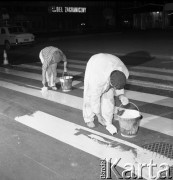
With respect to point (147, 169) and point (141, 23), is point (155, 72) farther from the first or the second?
point (141, 23)

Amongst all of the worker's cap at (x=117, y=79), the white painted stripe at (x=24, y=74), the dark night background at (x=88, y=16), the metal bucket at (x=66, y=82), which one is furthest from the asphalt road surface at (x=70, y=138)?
the dark night background at (x=88, y=16)

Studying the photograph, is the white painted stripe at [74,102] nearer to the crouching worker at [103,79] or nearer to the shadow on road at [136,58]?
the crouching worker at [103,79]

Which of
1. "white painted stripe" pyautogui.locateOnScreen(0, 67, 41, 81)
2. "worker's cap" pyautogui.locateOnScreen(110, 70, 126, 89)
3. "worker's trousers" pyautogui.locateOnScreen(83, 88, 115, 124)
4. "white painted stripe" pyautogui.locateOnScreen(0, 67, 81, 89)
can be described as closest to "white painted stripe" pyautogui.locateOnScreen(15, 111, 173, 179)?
"worker's trousers" pyautogui.locateOnScreen(83, 88, 115, 124)

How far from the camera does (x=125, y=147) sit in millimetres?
4984

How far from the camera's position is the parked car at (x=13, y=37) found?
24.6 m

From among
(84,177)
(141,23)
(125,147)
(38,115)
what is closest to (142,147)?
(125,147)

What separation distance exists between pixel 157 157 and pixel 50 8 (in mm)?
46309

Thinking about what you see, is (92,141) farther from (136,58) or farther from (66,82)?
(136,58)

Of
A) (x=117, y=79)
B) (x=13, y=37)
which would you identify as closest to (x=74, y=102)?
(x=117, y=79)

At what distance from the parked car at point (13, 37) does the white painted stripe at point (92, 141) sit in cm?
1892

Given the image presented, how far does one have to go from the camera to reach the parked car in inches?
969

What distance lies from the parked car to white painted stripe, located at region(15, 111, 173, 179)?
18.9 metres

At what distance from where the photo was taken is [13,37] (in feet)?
80.5

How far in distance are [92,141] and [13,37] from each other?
20894mm
